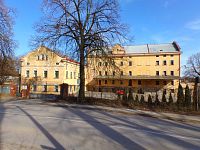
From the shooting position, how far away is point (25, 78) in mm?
53812

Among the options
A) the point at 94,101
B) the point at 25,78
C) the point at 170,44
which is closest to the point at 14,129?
the point at 94,101

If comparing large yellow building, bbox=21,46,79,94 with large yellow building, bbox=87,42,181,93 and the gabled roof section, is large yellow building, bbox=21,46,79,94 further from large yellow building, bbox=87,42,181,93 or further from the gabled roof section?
the gabled roof section

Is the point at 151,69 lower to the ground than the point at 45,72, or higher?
higher

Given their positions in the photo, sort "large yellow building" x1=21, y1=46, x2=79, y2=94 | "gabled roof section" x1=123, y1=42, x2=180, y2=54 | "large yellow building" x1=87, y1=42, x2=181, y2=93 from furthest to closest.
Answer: "gabled roof section" x1=123, y1=42, x2=180, y2=54 < "large yellow building" x1=87, y1=42, x2=181, y2=93 < "large yellow building" x1=21, y1=46, x2=79, y2=94

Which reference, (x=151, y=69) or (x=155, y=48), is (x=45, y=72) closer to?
(x=151, y=69)

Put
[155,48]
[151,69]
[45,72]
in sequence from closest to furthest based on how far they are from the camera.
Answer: [45,72] < [151,69] < [155,48]

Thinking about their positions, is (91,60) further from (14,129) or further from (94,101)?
(14,129)

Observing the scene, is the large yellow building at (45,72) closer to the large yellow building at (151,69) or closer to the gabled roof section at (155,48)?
the large yellow building at (151,69)

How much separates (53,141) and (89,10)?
17115 mm

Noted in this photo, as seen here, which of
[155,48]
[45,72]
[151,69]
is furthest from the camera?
[155,48]

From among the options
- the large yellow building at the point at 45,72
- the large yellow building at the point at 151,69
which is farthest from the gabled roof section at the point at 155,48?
the large yellow building at the point at 45,72

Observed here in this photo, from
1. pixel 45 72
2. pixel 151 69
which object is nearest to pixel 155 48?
pixel 151 69

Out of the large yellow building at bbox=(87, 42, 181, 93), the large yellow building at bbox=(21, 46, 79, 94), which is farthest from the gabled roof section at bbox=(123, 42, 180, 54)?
the large yellow building at bbox=(21, 46, 79, 94)

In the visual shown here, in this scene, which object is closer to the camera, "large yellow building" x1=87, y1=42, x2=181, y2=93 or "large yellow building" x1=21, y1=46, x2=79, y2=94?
"large yellow building" x1=21, y1=46, x2=79, y2=94
